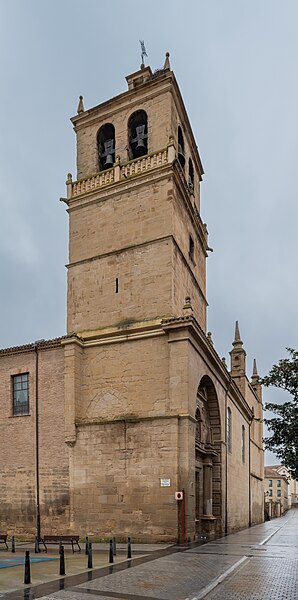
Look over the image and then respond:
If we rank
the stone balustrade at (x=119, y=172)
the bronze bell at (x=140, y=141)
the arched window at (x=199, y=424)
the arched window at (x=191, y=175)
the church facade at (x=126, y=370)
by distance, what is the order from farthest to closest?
the arched window at (x=191, y=175)
the bronze bell at (x=140, y=141)
the arched window at (x=199, y=424)
the stone balustrade at (x=119, y=172)
the church facade at (x=126, y=370)

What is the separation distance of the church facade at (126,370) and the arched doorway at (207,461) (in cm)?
7

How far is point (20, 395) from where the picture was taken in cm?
2312

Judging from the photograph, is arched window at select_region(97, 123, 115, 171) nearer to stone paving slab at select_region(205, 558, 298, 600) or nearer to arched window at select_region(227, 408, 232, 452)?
arched window at select_region(227, 408, 232, 452)

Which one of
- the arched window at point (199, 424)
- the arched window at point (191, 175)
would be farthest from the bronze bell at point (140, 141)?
the arched window at point (199, 424)

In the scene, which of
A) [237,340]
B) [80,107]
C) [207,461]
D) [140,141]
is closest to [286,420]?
[207,461]

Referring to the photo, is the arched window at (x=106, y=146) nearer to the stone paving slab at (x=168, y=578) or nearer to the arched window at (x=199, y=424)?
the arched window at (x=199, y=424)

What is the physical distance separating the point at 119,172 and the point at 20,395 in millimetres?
10584

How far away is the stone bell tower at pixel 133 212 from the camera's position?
71.1ft

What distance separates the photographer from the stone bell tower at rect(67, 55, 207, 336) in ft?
71.1

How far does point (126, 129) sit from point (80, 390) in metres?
12.1

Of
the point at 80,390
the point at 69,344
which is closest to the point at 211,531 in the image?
the point at 80,390

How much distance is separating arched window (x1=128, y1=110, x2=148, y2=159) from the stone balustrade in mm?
1260

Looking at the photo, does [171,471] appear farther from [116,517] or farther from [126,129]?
[126,129]

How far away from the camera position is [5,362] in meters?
23.8
